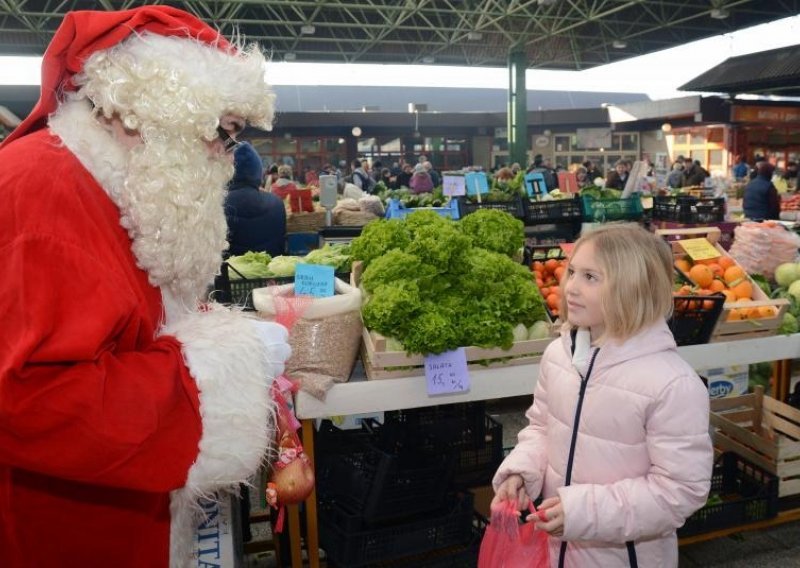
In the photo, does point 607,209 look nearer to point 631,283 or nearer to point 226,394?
point 631,283

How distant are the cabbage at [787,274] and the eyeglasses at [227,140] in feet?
11.7

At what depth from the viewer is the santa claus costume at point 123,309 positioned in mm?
1055

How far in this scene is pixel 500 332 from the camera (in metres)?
2.46

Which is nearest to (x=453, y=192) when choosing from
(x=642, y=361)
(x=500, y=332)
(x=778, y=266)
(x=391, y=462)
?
(x=778, y=266)

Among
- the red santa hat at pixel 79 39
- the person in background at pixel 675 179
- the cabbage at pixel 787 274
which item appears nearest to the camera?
the red santa hat at pixel 79 39

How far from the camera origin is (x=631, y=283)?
66.8 inches

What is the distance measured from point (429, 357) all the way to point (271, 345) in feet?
3.21

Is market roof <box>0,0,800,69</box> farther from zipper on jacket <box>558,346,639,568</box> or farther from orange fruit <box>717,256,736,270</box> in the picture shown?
zipper on jacket <box>558,346,639,568</box>

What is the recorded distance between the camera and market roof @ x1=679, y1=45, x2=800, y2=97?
15391mm

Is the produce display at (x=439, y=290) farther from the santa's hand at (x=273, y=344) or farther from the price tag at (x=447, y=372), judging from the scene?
the santa's hand at (x=273, y=344)

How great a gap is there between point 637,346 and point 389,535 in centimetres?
124

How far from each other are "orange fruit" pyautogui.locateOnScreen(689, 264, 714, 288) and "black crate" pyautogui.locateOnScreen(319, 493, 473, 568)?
165 centimetres

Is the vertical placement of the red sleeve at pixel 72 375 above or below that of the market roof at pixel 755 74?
below

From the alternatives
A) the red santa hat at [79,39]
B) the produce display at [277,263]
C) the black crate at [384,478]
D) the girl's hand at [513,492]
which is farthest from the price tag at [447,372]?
the red santa hat at [79,39]
